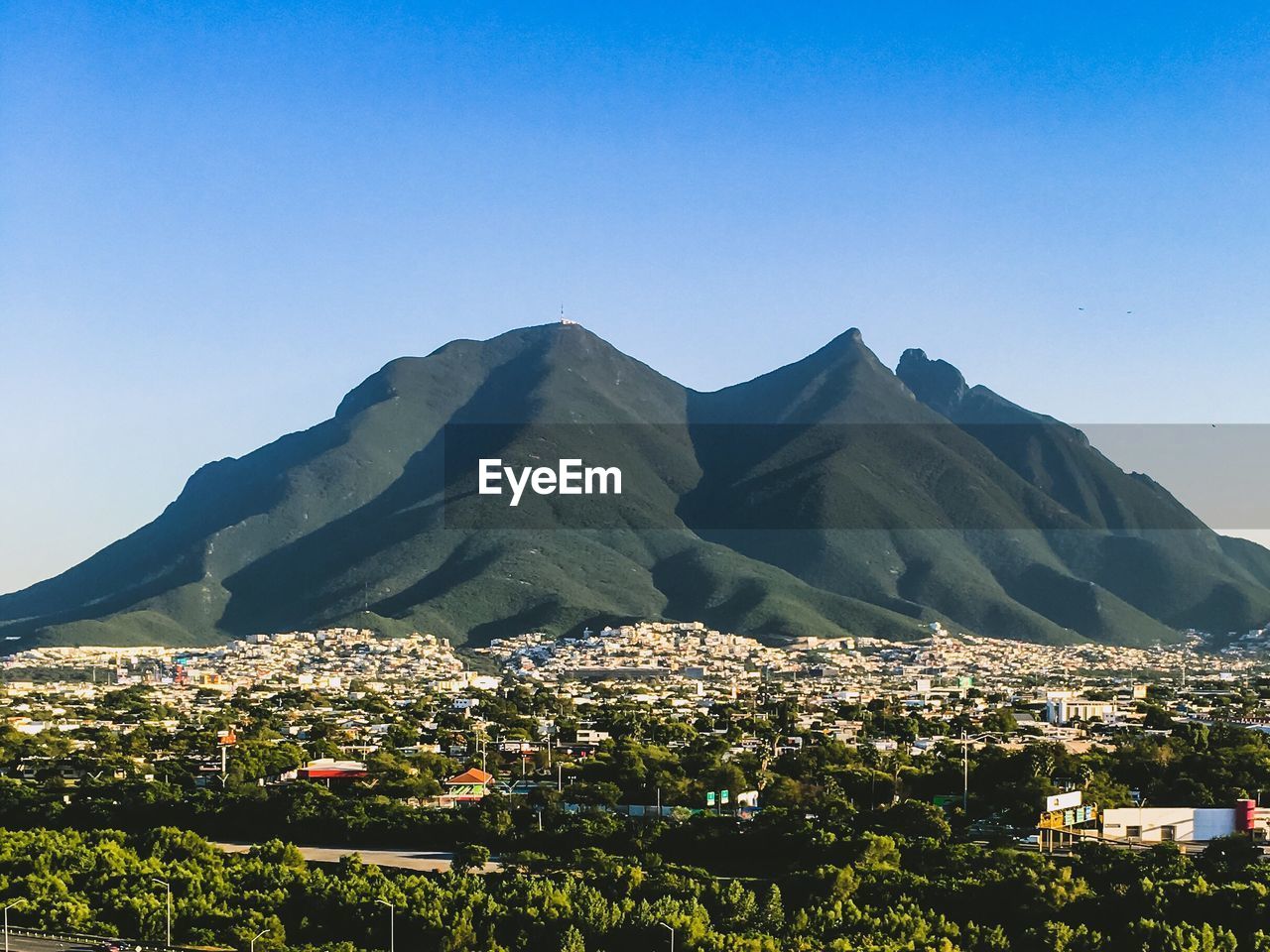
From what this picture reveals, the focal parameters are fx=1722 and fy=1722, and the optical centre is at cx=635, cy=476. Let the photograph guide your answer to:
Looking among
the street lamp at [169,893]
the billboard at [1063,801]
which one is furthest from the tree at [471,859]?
the billboard at [1063,801]

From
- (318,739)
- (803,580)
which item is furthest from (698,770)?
(803,580)

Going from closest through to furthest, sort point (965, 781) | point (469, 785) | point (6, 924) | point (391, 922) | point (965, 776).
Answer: point (6, 924) < point (391, 922) < point (965, 781) < point (965, 776) < point (469, 785)

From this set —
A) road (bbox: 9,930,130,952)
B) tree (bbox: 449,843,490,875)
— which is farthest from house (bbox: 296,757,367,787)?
road (bbox: 9,930,130,952)

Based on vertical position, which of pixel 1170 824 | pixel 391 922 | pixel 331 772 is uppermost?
pixel 331 772

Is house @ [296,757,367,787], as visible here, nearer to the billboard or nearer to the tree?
the tree

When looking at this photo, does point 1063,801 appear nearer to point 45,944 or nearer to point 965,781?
point 965,781

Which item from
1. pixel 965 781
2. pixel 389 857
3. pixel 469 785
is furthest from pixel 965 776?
pixel 389 857
